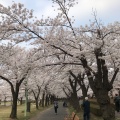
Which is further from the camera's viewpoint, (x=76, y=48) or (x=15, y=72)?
(x=15, y=72)

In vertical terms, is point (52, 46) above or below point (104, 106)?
above

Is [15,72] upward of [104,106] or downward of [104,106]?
upward

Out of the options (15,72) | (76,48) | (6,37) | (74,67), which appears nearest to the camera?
(6,37)

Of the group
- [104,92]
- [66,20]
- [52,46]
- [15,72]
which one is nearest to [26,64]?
[52,46]

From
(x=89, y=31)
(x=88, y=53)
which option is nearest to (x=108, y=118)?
(x=88, y=53)

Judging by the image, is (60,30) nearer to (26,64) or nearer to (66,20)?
(66,20)

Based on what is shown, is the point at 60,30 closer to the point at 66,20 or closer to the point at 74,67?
the point at 66,20

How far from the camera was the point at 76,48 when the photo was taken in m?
16.5

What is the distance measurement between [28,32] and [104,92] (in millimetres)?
5355

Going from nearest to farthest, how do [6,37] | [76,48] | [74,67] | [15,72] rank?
1. [6,37]
2. [76,48]
3. [74,67]
4. [15,72]

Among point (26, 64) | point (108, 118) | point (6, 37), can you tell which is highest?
point (6, 37)

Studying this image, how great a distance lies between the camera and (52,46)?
15.9m

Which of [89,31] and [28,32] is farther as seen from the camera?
[89,31]

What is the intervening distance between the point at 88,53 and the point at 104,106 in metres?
3.10
